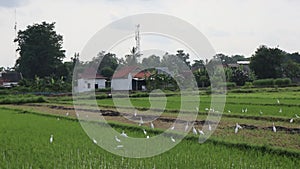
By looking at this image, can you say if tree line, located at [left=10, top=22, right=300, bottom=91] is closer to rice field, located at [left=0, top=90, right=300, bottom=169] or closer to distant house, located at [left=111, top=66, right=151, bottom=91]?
distant house, located at [left=111, top=66, right=151, bottom=91]

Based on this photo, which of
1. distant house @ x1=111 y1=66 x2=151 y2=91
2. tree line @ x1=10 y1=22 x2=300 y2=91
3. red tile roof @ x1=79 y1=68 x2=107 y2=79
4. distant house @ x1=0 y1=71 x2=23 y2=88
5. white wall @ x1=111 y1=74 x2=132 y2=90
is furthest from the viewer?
distant house @ x1=0 y1=71 x2=23 y2=88

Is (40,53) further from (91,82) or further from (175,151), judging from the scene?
(175,151)

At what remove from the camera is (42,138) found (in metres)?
9.04

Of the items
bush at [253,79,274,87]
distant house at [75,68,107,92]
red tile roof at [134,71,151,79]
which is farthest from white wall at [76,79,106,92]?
bush at [253,79,274,87]

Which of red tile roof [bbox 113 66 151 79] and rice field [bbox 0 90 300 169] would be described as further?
red tile roof [bbox 113 66 151 79]

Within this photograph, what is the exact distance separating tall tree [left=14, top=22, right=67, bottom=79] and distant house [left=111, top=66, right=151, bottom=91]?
837cm

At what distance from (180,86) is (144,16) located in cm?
2603

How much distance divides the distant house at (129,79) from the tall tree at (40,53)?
8.37 meters

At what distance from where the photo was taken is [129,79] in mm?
35875

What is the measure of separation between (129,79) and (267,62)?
14236 millimetres

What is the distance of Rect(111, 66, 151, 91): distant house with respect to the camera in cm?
3538

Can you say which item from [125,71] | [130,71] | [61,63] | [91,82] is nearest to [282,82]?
[130,71]

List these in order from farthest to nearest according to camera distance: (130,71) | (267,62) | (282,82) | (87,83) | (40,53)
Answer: (40,53), (267,62), (87,83), (130,71), (282,82)

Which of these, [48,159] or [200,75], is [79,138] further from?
[200,75]
